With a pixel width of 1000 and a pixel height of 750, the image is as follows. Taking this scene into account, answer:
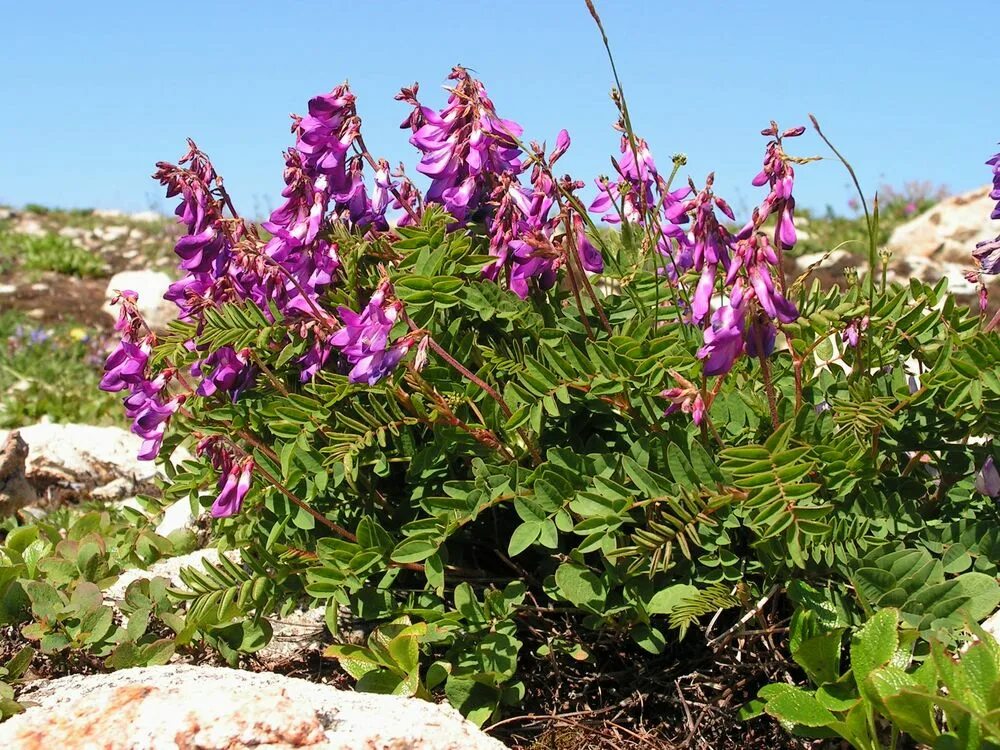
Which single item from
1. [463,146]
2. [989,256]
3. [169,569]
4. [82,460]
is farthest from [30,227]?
[989,256]

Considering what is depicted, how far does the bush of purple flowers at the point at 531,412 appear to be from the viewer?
96.0 inches

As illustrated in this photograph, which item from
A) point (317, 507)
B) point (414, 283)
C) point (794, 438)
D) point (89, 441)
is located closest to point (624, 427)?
point (794, 438)

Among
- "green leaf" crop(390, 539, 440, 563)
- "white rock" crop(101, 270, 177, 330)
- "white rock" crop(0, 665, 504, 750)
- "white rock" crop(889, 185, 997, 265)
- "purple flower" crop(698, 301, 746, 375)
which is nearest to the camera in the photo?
"white rock" crop(0, 665, 504, 750)

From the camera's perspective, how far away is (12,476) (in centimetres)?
500

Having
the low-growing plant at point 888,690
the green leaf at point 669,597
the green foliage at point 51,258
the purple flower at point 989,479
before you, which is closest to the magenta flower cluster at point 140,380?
the green leaf at point 669,597

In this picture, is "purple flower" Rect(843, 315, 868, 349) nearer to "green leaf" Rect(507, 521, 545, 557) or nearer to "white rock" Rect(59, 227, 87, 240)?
Answer: "green leaf" Rect(507, 521, 545, 557)

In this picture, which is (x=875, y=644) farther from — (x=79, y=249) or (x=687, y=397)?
(x=79, y=249)

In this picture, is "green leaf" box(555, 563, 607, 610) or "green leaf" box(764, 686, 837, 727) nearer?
"green leaf" box(764, 686, 837, 727)

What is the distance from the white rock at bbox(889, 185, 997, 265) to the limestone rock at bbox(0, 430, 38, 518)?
1135 cm

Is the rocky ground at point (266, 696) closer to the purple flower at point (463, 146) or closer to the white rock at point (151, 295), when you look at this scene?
the purple flower at point (463, 146)

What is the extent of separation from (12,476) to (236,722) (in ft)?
11.2

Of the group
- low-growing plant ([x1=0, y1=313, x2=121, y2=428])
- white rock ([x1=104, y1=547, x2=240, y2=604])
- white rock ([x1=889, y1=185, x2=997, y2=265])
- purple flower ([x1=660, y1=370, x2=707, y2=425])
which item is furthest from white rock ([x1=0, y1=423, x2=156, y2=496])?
white rock ([x1=889, y1=185, x2=997, y2=265])

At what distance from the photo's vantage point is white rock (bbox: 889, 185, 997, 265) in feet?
45.1

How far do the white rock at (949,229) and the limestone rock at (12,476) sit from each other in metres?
11.3
